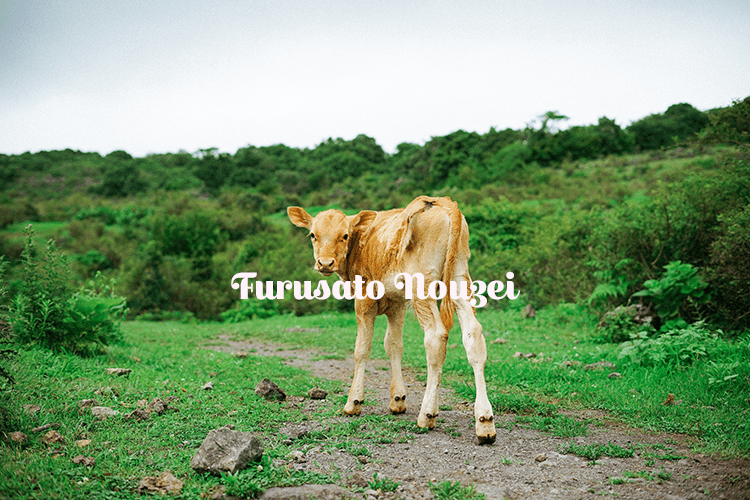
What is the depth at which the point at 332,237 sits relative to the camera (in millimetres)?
5395

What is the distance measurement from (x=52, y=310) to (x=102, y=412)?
280 centimetres

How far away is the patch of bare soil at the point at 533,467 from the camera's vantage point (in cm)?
342

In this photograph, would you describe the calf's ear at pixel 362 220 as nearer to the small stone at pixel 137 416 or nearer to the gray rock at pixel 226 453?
the gray rock at pixel 226 453

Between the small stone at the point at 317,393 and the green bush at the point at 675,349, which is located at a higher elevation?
the green bush at the point at 675,349

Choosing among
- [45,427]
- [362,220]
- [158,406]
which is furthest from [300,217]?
[45,427]

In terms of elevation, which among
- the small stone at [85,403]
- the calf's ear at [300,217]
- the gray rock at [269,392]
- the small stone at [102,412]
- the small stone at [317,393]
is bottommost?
the small stone at [317,393]

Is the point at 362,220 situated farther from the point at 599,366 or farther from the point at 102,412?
the point at 599,366

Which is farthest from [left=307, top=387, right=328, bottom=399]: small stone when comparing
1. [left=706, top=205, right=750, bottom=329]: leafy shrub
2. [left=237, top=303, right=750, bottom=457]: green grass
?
[left=706, top=205, right=750, bottom=329]: leafy shrub

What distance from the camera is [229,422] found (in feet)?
15.6

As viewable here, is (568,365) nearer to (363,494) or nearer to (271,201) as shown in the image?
(363,494)

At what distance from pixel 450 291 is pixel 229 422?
2.50 meters

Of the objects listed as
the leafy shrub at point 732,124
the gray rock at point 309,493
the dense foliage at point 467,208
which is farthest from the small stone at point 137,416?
the leafy shrub at point 732,124

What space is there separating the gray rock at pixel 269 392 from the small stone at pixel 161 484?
7.49 ft

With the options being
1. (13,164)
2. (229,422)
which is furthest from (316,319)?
(13,164)
